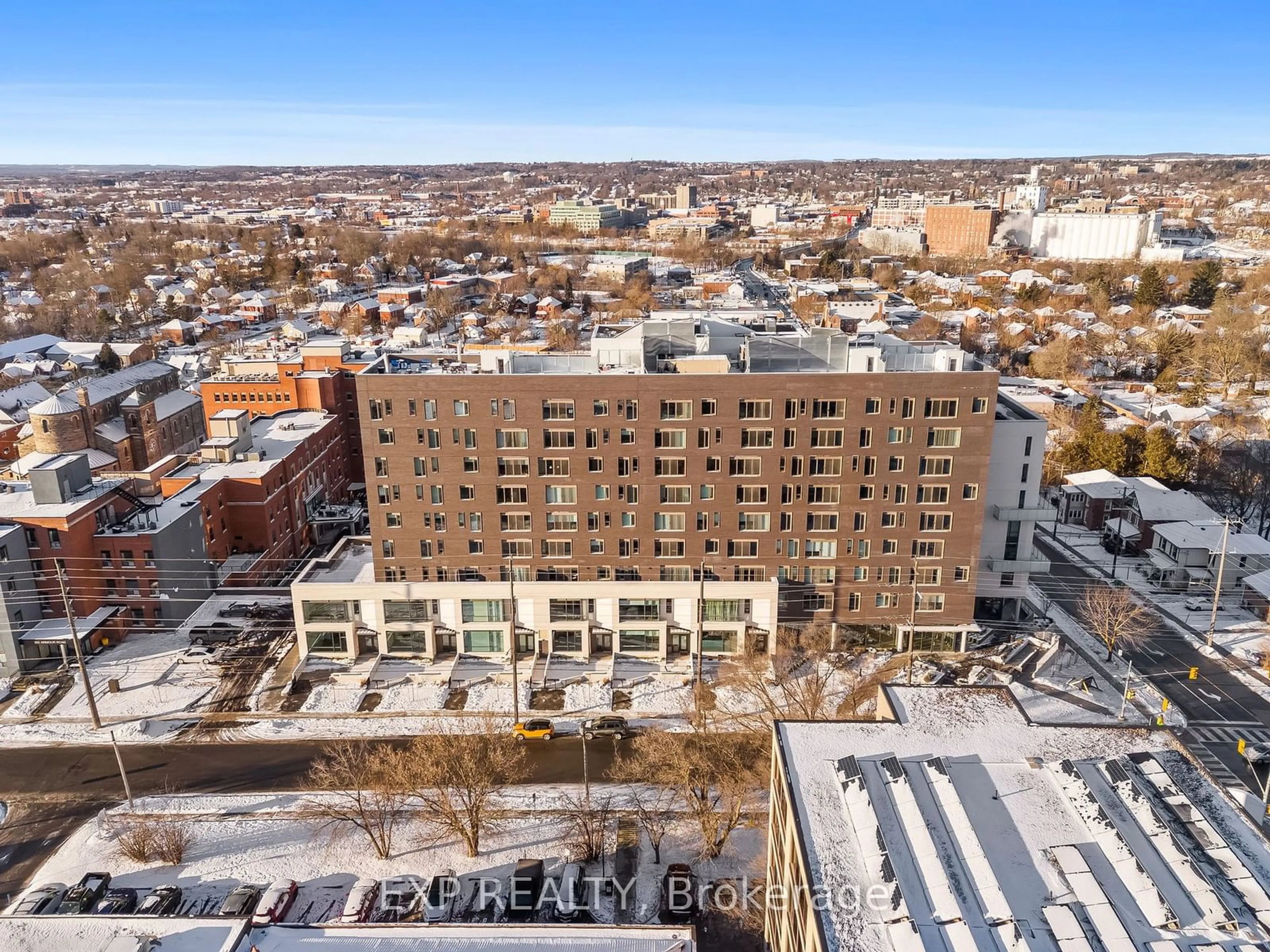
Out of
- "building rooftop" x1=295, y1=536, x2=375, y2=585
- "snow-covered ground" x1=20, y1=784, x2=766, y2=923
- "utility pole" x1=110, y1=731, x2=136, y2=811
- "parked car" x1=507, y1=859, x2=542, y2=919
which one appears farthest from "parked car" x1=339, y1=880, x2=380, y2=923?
"building rooftop" x1=295, y1=536, x2=375, y2=585

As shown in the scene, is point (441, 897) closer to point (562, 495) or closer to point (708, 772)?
point (708, 772)

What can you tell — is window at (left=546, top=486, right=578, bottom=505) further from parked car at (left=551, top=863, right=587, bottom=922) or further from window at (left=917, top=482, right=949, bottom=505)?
parked car at (left=551, top=863, right=587, bottom=922)

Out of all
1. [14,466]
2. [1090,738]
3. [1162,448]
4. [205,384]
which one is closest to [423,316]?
[205,384]

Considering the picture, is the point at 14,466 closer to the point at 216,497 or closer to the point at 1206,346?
the point at 216,497

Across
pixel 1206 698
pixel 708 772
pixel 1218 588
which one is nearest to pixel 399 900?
pixel 708 772

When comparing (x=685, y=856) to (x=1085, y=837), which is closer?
(x=1085, y=837)

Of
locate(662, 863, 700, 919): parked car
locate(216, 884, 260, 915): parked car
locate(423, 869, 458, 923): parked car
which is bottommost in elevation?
locate(662, 863, 700, 919): parked car

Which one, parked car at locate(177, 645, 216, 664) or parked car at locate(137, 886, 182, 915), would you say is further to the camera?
parked car at locate(177, 645, 216, 664)
